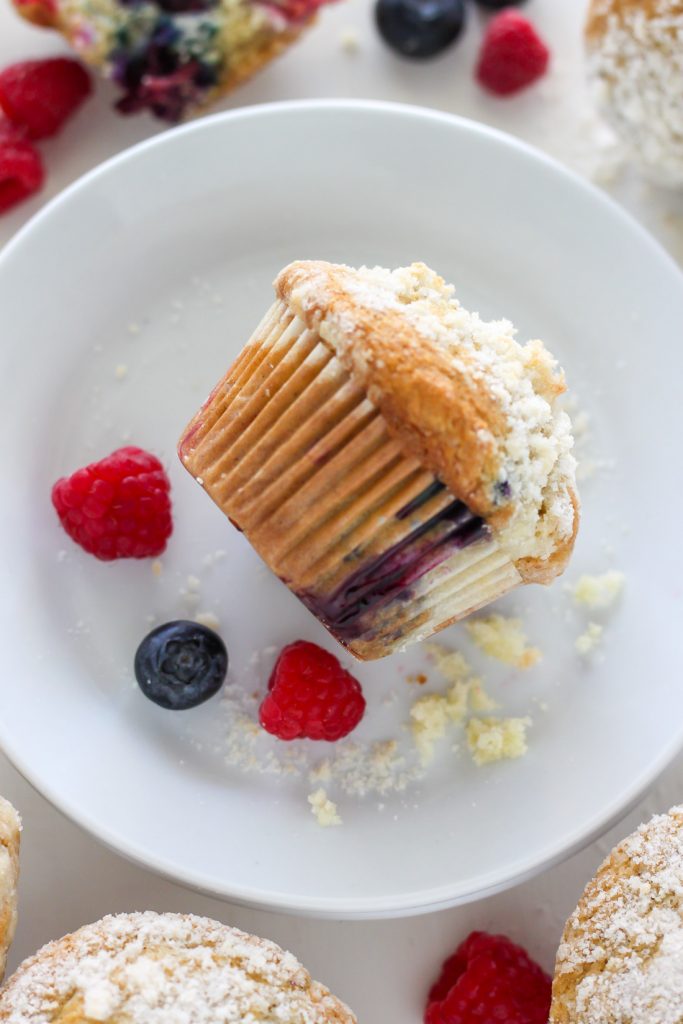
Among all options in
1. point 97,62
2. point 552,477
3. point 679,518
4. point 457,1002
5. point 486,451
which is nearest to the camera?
point 486,451

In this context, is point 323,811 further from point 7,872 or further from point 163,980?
point 7,872

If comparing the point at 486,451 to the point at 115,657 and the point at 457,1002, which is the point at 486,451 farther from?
the point at 457,1002

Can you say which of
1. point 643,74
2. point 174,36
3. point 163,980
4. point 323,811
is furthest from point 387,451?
point 174,36

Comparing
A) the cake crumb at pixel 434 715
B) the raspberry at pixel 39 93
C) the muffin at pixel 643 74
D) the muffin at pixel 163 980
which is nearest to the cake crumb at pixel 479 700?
the cake crumb at pixel 434 715

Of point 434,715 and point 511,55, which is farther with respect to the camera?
point 511,55

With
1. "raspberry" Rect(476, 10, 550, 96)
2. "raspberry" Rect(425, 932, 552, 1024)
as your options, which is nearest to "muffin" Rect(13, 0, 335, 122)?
"raspberry" Rect(476, 10, 550, 96)

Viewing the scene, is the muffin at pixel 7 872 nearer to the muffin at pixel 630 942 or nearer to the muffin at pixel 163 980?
the muffin at pixel 163 980

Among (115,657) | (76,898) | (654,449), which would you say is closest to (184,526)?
(115,657)

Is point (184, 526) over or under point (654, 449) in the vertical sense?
over
